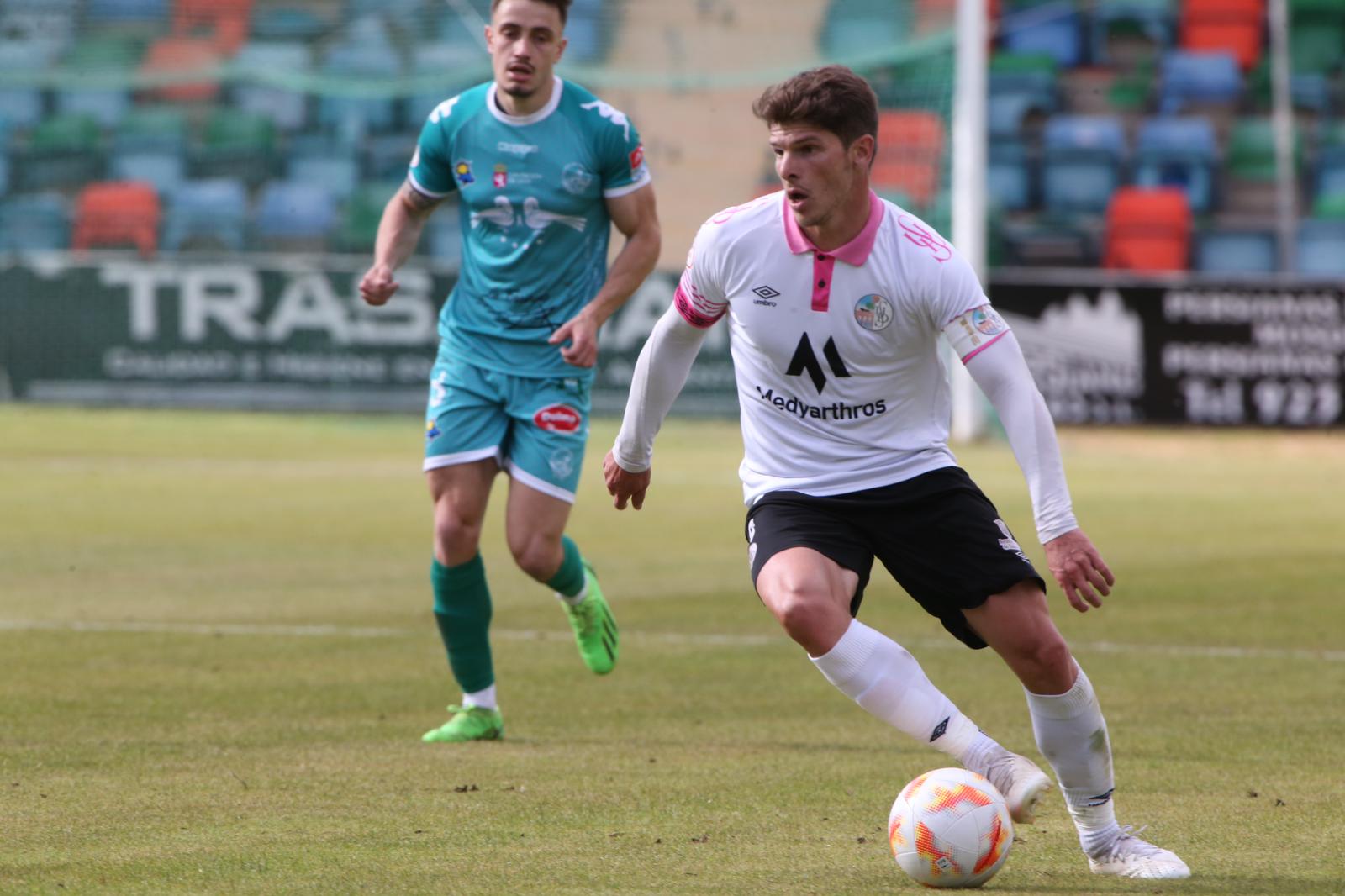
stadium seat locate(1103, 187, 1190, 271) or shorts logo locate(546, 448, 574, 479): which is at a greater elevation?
shorts logo locate(546, 448, 574, 479)

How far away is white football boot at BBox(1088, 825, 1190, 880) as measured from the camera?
4.46 metres

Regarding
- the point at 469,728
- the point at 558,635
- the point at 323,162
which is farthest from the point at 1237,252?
the point at 469,728

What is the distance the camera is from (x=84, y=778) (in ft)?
18.1

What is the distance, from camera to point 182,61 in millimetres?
23438

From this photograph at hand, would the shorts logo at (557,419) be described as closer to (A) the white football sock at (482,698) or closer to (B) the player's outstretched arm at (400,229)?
(B) the player's outstretched arm at (400,229)

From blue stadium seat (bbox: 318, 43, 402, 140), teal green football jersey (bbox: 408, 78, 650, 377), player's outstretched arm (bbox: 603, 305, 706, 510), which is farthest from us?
blue stadium seat (bbox: 318, 43, 402, 140)

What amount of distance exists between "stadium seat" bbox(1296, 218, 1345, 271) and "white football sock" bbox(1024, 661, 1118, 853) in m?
21.1

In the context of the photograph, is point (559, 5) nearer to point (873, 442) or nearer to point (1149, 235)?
point (873, 442)

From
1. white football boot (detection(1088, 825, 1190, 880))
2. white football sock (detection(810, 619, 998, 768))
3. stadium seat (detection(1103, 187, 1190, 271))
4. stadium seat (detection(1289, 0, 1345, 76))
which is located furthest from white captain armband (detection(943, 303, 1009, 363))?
stadium seat (detection(1289, 0, 1345, 76))

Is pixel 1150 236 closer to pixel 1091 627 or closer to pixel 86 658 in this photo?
pixel 1091 627

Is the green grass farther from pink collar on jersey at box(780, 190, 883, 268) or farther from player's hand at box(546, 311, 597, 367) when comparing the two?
pink collar on jersey at box(780, 190, 883, 268)

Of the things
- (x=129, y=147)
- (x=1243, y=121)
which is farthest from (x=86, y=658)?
(x=1243, y=121)

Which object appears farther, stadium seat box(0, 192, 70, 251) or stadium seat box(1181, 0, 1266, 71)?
stadium seat box(1181, 0, 1266, 71)

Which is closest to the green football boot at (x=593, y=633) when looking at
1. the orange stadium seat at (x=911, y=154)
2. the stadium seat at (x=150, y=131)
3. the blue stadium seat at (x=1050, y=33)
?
the orange stadium seat at (x=911, y=154)
